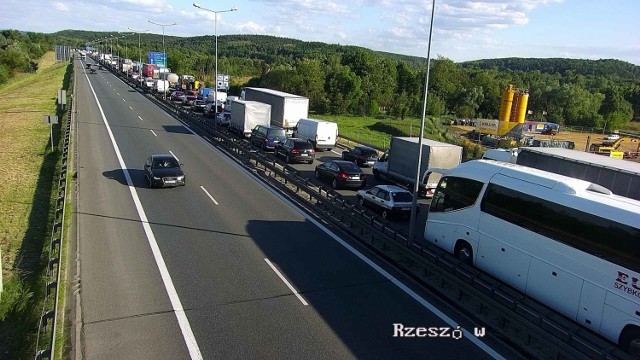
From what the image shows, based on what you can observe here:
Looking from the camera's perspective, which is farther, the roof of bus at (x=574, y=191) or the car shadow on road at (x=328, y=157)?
the car shadow on road at (x=328, y=157)

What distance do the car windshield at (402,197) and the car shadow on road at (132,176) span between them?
1150 cm

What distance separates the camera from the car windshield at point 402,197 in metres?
20.5

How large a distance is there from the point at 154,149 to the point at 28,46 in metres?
190

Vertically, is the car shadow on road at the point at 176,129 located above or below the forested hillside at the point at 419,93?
below

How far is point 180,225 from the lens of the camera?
17.2 m

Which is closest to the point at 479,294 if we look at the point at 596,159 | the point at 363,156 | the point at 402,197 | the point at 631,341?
the point at 631,341

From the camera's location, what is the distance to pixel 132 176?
78.7ft

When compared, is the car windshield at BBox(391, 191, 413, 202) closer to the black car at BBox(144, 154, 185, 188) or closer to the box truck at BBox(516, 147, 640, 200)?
the box truck at BBox(516, 147, 640, 200)

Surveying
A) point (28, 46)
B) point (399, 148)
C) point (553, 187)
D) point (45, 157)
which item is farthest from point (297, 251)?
point (28, 46)

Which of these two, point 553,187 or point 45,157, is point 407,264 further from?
point 45,157

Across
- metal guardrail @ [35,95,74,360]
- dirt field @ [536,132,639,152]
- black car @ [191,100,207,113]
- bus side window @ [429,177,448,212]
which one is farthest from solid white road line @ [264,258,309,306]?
dirt field @ [536,132,639,152]

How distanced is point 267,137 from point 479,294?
25.5 meters

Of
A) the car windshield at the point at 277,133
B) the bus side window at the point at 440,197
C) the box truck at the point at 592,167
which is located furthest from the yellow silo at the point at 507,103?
the bus side window at the point at 440,197

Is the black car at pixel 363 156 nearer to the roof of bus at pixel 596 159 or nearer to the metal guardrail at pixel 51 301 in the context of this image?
the roof of bus at pixel 596 159
